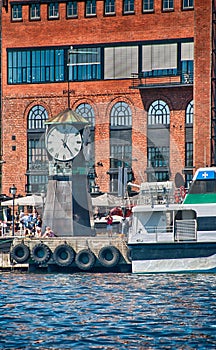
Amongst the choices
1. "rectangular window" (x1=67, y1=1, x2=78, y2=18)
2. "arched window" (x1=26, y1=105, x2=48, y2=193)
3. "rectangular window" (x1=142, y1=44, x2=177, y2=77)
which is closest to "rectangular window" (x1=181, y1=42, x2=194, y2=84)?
"rectangular window" (x1=142, y1=44, x2=177, y2=77)

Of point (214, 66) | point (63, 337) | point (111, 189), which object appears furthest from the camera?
point (111, 189)

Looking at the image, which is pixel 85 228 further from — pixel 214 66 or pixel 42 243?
pixel 214 66

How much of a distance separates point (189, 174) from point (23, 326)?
180 feet

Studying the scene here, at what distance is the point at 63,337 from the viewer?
1518 inches

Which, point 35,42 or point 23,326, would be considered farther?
point 35,42

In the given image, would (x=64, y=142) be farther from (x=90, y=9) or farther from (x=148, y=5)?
(x=90, y=9)

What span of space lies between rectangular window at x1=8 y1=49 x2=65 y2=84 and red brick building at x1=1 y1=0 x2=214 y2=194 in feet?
0.30

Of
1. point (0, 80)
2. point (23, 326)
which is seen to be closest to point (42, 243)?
point (23, 326)

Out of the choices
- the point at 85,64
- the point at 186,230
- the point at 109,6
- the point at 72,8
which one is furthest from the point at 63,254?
the point at 72,8

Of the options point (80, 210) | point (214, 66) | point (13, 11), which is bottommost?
point (80, 210)

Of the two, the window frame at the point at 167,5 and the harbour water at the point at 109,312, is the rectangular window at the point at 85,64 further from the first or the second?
the harbour water at the point at 109,312

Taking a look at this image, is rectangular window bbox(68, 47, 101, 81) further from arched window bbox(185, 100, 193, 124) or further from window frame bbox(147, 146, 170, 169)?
arched window bbox(185, 100, 193, 124)

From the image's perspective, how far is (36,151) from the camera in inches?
3971

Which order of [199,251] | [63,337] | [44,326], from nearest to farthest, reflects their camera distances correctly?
[63,337]
[44,326]
[199,251]
